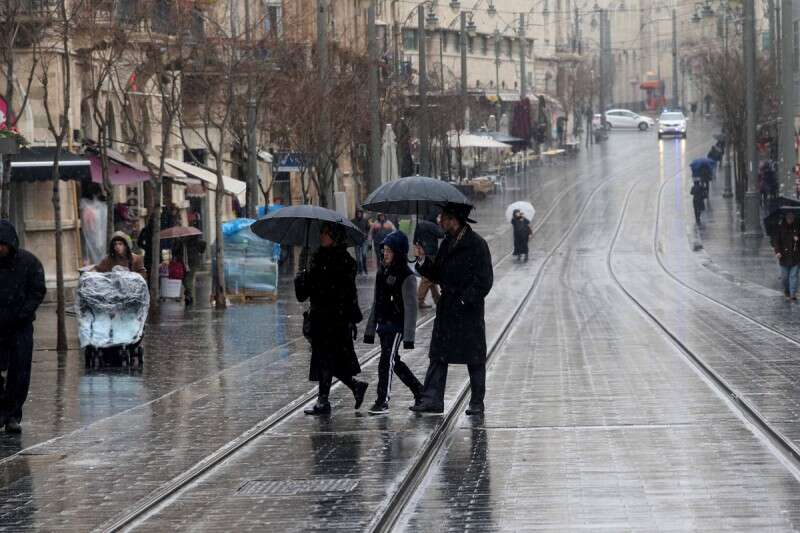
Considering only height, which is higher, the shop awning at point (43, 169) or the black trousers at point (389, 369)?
the shop awning at point (43, 169)

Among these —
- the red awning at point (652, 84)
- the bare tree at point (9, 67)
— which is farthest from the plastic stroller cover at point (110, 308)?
the red awning at point (652, 84)

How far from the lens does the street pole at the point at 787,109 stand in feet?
132

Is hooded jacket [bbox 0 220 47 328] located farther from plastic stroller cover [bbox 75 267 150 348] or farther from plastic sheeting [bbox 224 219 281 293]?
plastic sheeting [bbox 224 219 281 293]

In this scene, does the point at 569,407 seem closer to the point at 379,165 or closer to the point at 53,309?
the point at 53,309

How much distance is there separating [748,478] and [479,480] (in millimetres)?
1587

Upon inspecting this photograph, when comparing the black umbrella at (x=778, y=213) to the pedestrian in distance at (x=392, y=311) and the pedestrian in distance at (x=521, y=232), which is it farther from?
the pedestrian in distance at (x=392, y=311)

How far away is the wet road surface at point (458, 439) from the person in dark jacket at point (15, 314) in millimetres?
298

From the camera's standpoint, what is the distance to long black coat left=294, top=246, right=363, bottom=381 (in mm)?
13312

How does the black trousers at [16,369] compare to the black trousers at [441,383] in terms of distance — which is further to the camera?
the black trousers at [441,383]

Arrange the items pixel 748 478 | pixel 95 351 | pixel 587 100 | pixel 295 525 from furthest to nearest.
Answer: pixel 587 100 → pixel 95 351 → pixel 748 478 → pixel 295 525

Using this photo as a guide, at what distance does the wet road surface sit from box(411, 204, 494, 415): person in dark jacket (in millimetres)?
457

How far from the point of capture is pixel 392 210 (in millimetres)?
17172

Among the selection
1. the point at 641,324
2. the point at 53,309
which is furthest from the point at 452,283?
the point at 53,309

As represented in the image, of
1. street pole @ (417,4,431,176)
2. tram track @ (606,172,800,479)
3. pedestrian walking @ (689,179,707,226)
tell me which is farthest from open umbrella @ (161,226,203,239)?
pedestrian walking @ (689,179,707,226)
